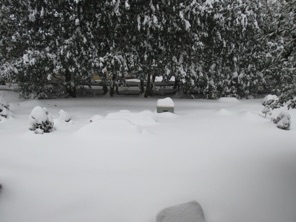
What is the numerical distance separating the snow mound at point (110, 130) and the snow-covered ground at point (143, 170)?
0.03m

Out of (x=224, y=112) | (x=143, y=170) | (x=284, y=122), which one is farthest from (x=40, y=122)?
(x=284, y=122)

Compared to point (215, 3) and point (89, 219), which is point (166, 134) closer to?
point (89, 219)

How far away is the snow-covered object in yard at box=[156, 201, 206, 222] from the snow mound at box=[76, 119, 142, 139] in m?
3.32

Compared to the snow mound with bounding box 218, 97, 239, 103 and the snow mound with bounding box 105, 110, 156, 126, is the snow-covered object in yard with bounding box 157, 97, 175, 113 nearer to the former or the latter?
the snow mound with bounding box 105, 110, 156, 126

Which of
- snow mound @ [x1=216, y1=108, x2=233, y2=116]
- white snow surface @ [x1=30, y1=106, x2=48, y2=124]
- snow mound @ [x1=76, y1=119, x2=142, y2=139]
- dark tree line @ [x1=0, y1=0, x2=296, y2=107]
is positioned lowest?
snow mound @ [x1=216, y1=108, x2=233, y2=116]

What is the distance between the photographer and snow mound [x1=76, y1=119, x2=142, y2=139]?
7.53 m

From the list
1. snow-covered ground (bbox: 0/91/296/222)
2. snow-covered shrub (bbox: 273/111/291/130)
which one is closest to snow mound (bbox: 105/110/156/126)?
snow-covered ground (bbox: 0/91/296/222)

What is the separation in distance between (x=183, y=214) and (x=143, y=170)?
70.5 inches

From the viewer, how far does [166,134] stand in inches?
313

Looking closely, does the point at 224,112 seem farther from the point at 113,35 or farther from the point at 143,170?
the point at 143,170

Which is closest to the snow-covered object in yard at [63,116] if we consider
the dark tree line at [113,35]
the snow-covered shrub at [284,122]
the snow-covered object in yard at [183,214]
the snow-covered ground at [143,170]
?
the snow-covered ground at [143,170]

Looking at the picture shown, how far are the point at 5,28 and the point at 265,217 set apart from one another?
11171mm

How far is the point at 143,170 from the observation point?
19.2 ft

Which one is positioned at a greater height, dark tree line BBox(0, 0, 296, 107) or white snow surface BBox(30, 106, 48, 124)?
dark tree line BBox(0, 0, 296, 107)
